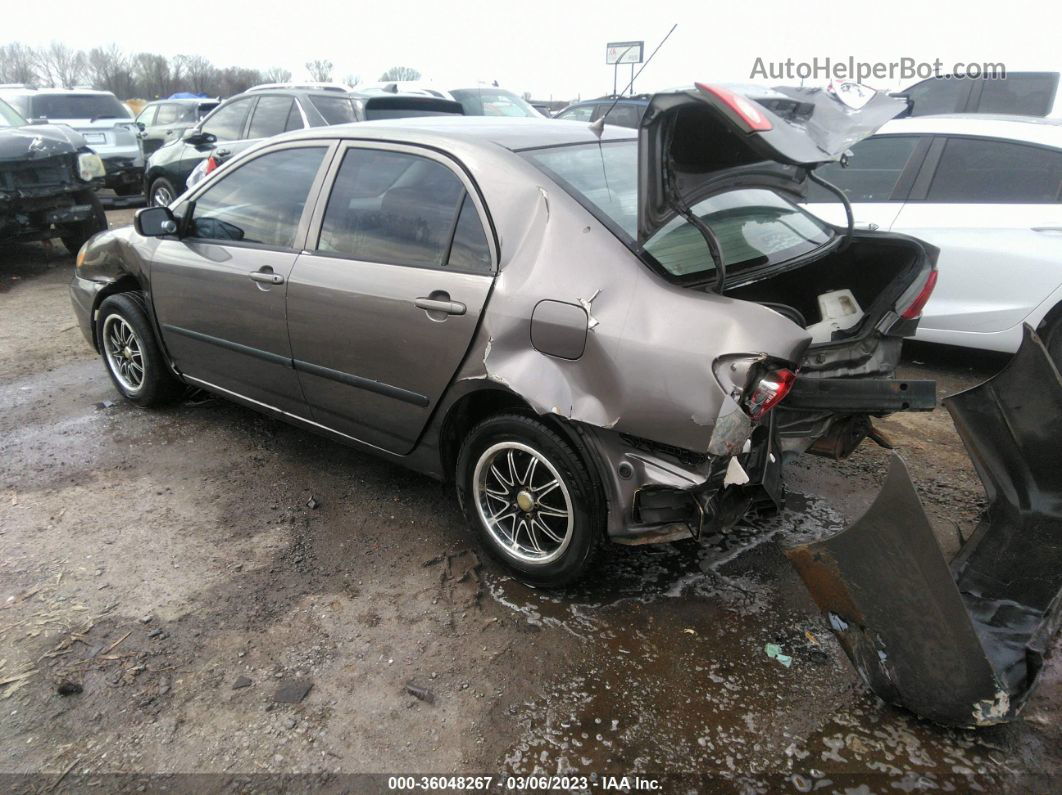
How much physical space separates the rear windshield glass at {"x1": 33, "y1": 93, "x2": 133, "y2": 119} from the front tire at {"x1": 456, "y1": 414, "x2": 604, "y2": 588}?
44.3 feet

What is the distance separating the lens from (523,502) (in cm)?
289

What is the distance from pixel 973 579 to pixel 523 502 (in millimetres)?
1652

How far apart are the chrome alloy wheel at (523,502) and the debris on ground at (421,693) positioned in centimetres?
65

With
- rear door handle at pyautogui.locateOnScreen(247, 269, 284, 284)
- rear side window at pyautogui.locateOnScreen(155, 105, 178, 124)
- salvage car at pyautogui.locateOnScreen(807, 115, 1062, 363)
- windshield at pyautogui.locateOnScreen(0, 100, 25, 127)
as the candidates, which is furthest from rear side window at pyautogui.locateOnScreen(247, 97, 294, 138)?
rear side window at pyautogui.locateOnScreen(155, 105, 178, 124)

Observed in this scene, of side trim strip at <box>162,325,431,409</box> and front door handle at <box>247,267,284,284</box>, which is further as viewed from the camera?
front door handle at <box>247,267,284,284</box>

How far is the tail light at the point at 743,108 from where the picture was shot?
2.21m

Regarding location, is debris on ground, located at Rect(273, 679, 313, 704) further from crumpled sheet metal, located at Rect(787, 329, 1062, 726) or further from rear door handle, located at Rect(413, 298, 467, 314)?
crumpled sheet metal, located at Rect(787, 329, 1062, 726)

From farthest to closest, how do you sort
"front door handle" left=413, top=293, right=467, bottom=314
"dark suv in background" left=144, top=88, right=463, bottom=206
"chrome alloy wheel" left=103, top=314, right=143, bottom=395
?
"dark suv in background" left=144, top=88, right=463, bottom=206, "chrome alloy wheel" left=103, top=314, right=143, bottom=395, "front door handle" left=413, top=293, right=467, bottom=314

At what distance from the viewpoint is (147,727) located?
2.35m

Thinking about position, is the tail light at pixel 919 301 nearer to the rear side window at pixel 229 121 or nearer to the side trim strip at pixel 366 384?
the side trim strip at pixel 366 384

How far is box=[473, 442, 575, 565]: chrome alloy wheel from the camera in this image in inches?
111

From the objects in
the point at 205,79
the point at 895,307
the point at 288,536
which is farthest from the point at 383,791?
the point at 205,79

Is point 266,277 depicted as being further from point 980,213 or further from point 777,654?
point 980,213

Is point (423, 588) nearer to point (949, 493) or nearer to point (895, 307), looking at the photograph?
point (895, 307)
